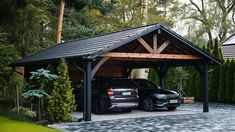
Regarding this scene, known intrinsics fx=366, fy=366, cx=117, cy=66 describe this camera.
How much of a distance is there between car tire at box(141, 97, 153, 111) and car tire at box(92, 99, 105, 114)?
2.48 metres

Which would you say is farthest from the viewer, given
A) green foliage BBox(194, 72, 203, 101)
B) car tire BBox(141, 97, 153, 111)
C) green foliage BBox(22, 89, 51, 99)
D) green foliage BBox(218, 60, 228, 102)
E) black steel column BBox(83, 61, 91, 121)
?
green foliage BBox(194, 72, 203, 101)

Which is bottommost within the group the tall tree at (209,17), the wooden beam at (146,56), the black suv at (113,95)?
the black suv at (113,95)

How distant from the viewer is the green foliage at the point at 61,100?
13.0 meters

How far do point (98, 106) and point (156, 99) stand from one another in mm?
2689

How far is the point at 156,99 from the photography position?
16188mm

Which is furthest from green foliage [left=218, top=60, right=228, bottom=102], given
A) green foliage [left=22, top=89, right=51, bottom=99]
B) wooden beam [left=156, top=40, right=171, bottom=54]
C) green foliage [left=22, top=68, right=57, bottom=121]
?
green foliage [left=22, top=89, right=51, bottom=99]

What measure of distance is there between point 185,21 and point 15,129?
1492 inches

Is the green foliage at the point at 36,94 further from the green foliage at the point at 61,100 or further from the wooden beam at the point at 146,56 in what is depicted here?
the wooden beam at the point at 146,56

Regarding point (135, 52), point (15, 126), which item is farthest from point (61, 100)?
point (15, 126)

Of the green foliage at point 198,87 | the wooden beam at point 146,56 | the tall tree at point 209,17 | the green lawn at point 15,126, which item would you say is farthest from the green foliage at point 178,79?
the green lawn at point 15,126

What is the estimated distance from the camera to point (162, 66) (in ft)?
65.4

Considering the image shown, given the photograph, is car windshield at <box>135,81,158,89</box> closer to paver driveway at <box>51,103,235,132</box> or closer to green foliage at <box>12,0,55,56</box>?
paver driveway at <box>51,103,235,132</box>

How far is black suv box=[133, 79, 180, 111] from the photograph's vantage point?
1617 centimetres

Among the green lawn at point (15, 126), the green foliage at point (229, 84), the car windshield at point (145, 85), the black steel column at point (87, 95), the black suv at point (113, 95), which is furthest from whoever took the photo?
the green foliage at point (229, 84)
